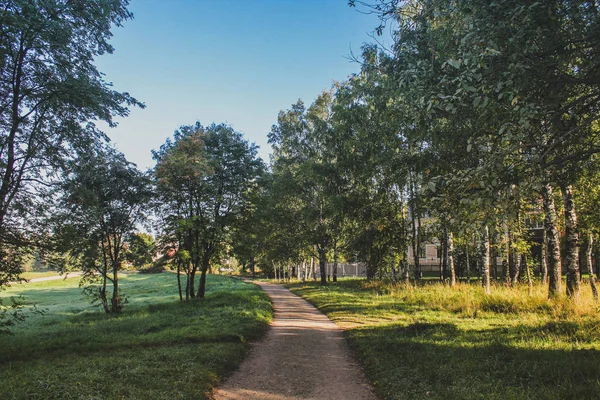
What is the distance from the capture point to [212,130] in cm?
1997

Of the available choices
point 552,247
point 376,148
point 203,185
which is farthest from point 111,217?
point 552,247

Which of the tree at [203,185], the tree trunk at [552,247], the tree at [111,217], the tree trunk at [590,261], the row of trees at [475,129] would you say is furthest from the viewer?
the tree at [203,185]

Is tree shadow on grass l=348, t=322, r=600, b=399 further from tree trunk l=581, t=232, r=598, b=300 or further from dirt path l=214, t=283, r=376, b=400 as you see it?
tree trunk l=581, t=232, r=598, b=300

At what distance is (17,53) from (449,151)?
38.7 ft

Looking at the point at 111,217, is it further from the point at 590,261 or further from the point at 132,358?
the point at 590,261

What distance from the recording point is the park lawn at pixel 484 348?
204 inches

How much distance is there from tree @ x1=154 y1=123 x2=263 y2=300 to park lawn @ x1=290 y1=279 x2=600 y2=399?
9.07 m

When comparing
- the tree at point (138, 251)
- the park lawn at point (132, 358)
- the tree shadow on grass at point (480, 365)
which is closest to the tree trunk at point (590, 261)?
the tree shadow on grass at point (480, 365)

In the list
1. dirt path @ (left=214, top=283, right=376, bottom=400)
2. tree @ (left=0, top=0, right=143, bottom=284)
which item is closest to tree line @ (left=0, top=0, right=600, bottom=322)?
tree @ (left=0, top=0, right=143, bottom=284)

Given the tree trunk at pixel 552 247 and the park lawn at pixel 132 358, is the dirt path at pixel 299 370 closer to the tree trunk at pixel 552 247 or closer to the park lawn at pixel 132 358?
the park lawn at pixel 132 358

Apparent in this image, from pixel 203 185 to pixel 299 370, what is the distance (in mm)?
12503

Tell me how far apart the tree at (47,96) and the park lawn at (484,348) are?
9762 mm

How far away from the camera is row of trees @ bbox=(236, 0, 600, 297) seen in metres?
4.44

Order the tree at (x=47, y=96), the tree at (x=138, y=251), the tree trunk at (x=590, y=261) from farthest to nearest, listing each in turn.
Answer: the tree at (x=138, y=251) → the tree trunk at (x=590, y=261) → the tree at (x=47, y=96)
